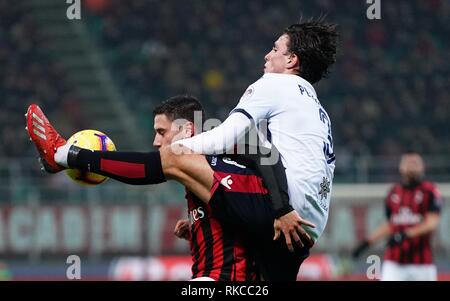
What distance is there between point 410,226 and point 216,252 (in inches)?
245

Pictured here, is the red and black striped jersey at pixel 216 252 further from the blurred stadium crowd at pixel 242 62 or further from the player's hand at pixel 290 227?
the blurred stadium crowd at pixel 242 62

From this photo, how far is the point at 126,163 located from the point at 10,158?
11.7 meters

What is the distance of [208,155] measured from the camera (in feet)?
17.1

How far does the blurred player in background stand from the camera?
1090 cm

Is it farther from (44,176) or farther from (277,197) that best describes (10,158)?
(277,197)

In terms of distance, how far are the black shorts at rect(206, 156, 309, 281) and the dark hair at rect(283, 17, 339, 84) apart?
2.74 feet

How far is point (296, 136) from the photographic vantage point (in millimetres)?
5336

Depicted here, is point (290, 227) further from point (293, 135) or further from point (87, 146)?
point (87, 146)

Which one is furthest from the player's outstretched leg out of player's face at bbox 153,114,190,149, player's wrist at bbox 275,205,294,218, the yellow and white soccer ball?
player's wrist at bbox 275,205,294,218

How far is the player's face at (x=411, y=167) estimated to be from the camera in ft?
35.6

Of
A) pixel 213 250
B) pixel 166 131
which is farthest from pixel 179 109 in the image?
pixel 213 250

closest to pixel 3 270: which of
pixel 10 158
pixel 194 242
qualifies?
pixel 10 158

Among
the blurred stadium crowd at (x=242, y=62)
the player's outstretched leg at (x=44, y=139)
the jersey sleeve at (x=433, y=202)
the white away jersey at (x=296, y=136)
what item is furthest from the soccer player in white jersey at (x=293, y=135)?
the blurred stadium crowd at (x=242, y=62)

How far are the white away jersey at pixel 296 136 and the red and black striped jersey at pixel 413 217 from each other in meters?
5.75
